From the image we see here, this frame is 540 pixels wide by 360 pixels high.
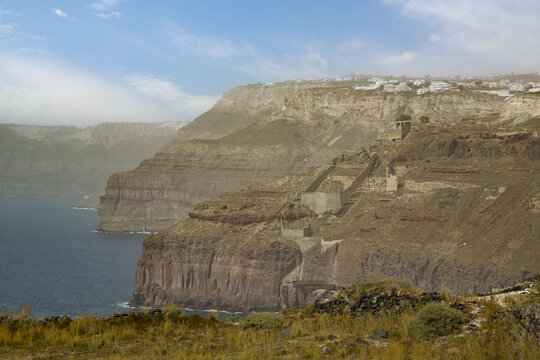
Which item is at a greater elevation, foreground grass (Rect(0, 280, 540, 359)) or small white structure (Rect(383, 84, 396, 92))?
small white structure (Rect(383, 84, 396, 92))

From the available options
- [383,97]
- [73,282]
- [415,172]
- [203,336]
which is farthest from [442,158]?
[383,97]

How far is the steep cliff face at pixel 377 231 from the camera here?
71625 millimetres

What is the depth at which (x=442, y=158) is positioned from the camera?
295 ft

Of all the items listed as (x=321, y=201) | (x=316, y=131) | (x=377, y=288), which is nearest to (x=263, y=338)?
(x=377, y=288)

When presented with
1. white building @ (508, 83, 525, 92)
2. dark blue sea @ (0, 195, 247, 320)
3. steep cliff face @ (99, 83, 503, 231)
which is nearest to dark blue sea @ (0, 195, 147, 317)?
dark blue sea @ (0, 195, 247, 320)

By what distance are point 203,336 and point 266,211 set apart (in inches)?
2880

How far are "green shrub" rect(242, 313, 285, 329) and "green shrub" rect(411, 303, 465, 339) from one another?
17.0ft

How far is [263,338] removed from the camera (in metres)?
21.4

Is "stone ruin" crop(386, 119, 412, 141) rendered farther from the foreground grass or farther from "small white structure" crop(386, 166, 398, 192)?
the foreground grass

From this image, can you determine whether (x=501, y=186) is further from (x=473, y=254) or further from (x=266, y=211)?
(x=266, y=211)

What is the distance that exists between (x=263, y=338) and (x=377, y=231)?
200 feet

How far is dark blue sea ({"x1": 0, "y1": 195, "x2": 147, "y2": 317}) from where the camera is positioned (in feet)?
303

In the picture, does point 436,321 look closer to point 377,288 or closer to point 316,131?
point 377,288

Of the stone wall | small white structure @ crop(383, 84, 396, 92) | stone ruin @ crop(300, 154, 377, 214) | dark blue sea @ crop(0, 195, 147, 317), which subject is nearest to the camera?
dark blue sea @ crop(0, 195, 147, 317)
